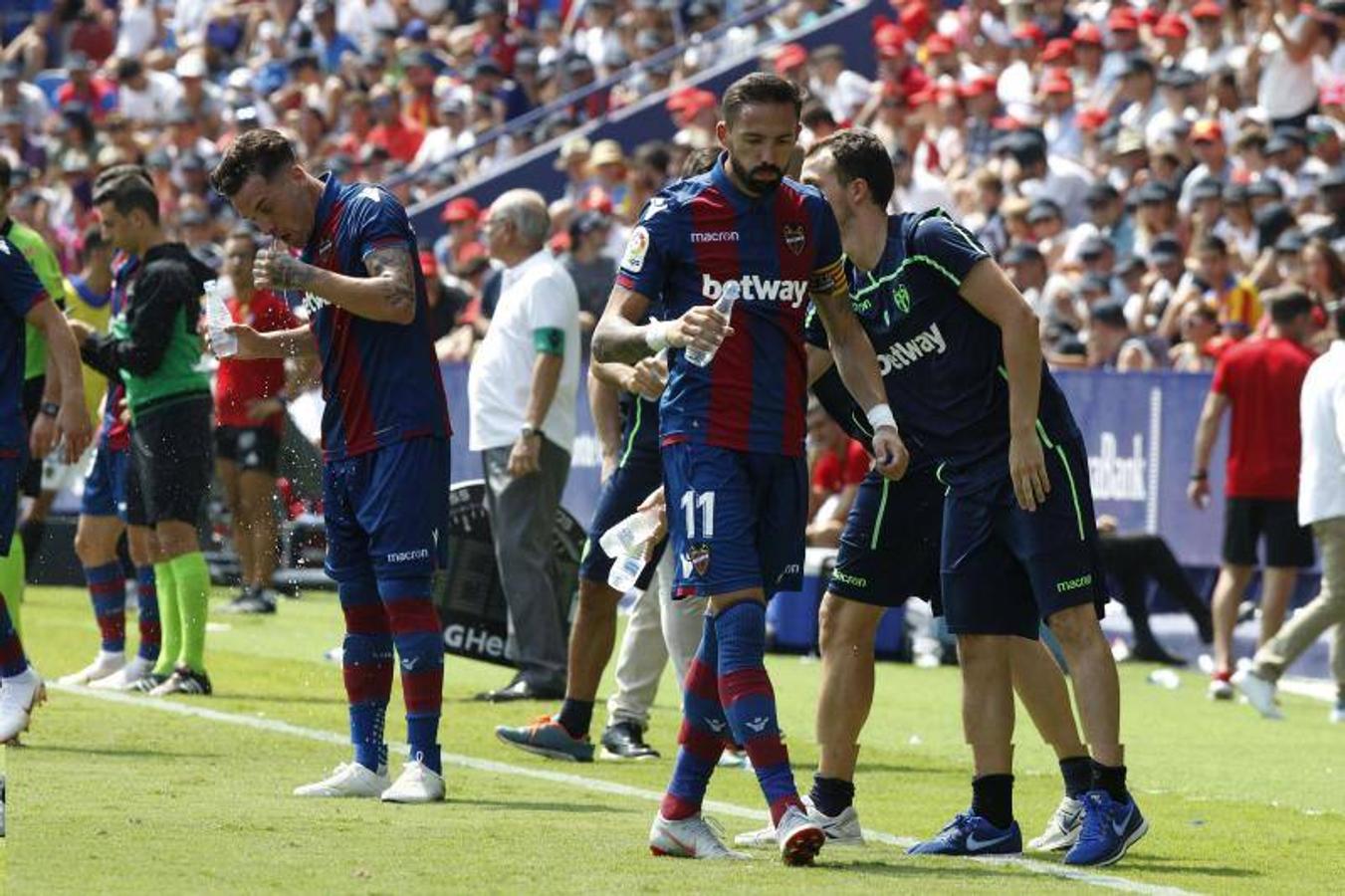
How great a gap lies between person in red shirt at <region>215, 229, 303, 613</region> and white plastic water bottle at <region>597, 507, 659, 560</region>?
804 cm

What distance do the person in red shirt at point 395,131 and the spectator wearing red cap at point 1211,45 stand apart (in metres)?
10.1

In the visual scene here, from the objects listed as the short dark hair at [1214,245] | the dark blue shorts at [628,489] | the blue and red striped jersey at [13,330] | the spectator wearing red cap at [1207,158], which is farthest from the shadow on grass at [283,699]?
the spectator wearing red cap at [1207,158]

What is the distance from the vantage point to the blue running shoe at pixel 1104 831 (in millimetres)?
7605

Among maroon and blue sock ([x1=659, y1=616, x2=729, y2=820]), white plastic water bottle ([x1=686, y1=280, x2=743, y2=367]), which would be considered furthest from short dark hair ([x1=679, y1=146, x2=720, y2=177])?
maroon and blue sock ([x1=659, y1=616, x2=729, y2=820])

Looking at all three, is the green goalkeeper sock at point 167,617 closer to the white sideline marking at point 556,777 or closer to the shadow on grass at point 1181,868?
the white sideline marking at point 556,777

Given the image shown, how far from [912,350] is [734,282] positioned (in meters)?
0.71

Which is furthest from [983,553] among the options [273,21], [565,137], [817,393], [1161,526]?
[273,21]

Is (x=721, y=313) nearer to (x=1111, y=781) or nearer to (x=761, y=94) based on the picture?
(x=761, y=94)

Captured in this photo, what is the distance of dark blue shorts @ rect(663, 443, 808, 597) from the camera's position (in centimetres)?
740

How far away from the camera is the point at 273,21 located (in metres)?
32.5

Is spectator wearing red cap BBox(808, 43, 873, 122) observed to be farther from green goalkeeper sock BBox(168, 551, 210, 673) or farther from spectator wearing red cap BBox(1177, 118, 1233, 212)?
green goalkeeper sock BBox(168, 551, 210, 673)

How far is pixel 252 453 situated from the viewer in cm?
1764

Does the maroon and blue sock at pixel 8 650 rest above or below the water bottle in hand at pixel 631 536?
below

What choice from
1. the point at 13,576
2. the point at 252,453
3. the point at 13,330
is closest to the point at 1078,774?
the point at 13,330
